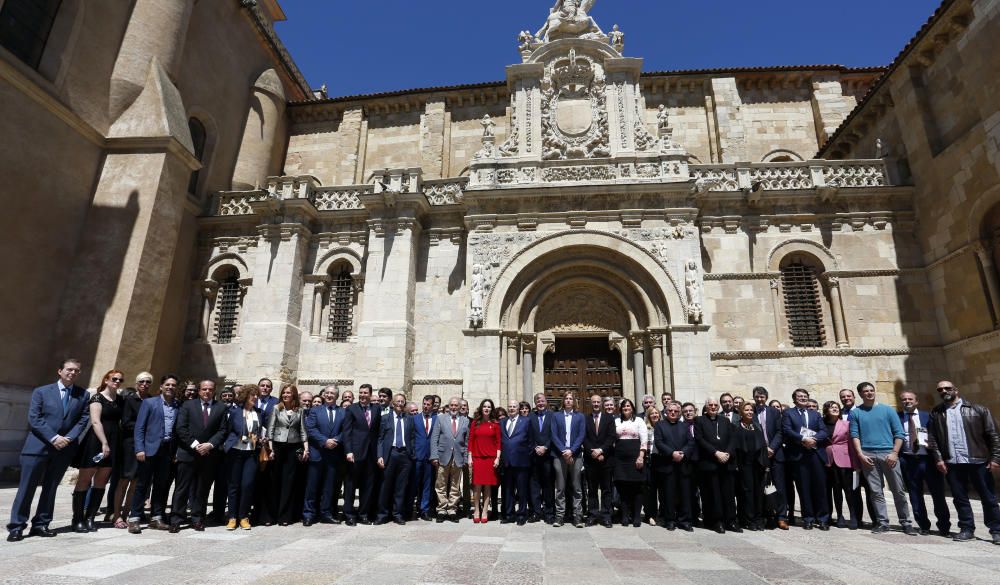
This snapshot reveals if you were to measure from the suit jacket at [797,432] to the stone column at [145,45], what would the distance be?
723 inches

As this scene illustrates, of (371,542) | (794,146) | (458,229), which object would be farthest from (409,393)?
(794,146)

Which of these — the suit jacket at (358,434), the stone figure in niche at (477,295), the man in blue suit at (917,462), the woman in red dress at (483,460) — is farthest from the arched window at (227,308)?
the man in blue suit at (917,462)

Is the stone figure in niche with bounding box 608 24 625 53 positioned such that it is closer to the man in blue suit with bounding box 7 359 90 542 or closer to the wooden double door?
the wooden double door

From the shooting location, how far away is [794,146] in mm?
20281

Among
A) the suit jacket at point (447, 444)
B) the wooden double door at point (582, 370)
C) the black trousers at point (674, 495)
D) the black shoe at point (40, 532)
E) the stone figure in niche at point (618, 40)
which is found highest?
the stone figure in niche at point (618, 40)

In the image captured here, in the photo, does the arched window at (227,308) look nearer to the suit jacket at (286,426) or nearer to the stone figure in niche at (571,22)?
the suit jacket at (286,426)

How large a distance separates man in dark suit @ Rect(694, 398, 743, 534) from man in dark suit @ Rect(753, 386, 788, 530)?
0.71 meters

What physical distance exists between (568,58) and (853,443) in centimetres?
1371

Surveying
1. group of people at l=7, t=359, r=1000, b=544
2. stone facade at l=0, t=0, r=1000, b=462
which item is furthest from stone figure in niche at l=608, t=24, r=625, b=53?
group of people at l=7, t=359, r=1000, b=544

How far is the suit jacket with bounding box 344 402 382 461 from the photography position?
797 centimetres

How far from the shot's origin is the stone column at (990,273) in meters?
12.4

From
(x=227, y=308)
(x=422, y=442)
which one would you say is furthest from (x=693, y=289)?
(x=227, y=308)

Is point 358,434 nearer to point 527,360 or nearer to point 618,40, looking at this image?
point 527,360

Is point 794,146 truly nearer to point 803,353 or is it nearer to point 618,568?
point 803,353
